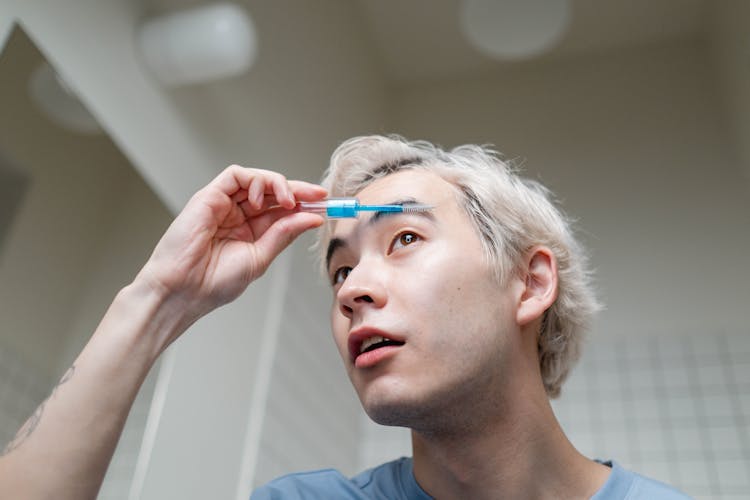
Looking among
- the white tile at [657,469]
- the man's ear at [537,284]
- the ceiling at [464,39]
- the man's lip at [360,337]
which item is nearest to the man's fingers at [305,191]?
the man's lip at [360,337]

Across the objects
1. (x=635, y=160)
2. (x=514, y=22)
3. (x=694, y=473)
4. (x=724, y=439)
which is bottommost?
(x=694, y=473)

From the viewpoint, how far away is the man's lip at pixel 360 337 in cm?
95

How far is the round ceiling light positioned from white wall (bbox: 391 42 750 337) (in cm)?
51

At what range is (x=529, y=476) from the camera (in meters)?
1.05

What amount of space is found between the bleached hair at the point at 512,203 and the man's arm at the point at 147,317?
24 cm

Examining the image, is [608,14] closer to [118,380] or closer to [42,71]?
[42,71]

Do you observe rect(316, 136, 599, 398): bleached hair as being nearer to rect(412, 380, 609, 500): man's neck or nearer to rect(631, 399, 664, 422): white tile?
rect(412, 380, 609, 500): man's neck

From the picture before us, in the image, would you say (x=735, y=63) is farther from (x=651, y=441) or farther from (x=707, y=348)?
(x=651, y=441)

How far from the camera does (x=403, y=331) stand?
95cm

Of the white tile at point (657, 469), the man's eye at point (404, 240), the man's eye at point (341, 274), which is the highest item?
the man's eye at point (404, 240)

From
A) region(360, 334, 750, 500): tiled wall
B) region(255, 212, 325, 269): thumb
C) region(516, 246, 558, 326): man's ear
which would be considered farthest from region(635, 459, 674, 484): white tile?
region(255, 212, 325, 269): thumb

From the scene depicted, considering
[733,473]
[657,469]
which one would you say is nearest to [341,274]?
[657,469]

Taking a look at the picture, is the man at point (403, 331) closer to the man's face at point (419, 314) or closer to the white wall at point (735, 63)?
the man's face at point (419, 314)

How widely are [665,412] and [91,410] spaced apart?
1.94 meters
